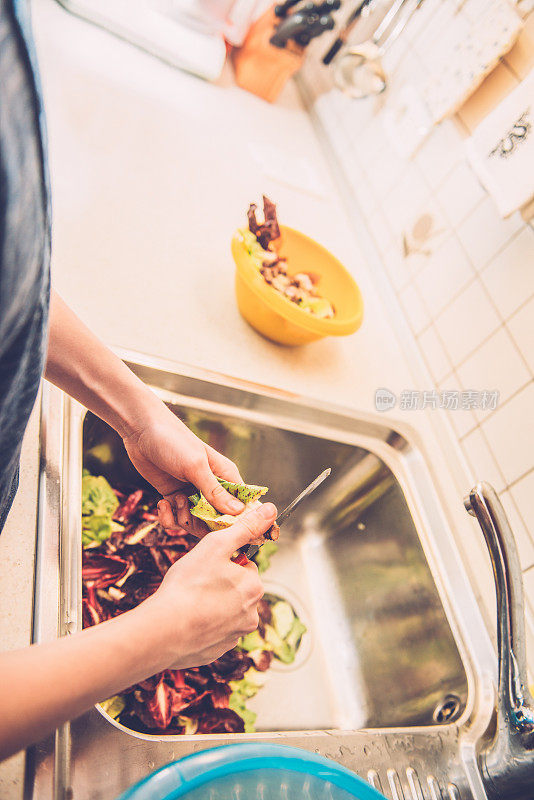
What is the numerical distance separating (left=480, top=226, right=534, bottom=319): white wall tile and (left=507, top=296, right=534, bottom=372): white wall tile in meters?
0.02

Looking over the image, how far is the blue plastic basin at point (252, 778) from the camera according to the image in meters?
0.48

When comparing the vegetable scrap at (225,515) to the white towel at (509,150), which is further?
the white towel at (509,150)

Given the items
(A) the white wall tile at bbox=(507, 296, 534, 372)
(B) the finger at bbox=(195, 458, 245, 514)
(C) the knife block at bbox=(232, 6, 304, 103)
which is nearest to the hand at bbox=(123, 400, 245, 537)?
(B) the finger at bbox=(195, 458, 245, 514)

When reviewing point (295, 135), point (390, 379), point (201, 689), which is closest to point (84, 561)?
point (201, 689)

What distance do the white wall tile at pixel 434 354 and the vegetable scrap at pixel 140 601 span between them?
69 centimetres

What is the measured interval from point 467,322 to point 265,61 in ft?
4.26

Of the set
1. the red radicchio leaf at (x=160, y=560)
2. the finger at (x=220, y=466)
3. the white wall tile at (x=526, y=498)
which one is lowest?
the red radicchio leaf at (x=160, y=560)

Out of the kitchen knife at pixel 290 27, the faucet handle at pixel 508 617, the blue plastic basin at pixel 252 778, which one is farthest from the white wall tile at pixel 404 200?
the blue plastic basin at pixel 252 778

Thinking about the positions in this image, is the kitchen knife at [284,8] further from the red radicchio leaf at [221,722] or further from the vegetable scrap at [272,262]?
the red radicchio leaf at [221,722]

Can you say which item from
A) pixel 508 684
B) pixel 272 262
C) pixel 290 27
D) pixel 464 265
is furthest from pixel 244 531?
pixel 290 27

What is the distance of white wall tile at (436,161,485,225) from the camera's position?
3.84 feet

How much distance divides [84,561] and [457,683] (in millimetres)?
633

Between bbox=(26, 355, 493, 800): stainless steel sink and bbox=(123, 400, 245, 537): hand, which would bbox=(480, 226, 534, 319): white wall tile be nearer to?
bbox=(26, 355, 493, 800): stainless steel sink

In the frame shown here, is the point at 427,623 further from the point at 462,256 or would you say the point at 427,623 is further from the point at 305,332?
the point at 462,256
